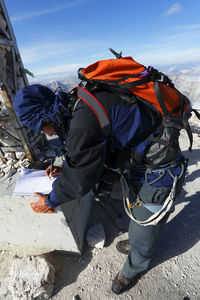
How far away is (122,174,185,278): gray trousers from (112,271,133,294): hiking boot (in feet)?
0.42

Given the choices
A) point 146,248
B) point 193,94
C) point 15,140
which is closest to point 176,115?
point 146,248

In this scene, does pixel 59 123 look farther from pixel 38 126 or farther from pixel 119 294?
pixel 119 294

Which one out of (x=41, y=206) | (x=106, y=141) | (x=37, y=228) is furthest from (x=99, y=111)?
(x=37, y=228)

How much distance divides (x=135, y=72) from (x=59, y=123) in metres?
0.98

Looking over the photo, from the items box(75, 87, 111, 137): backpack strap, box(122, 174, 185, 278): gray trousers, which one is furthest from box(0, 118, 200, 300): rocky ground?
box(75, 87, 111, 137): backpack strap

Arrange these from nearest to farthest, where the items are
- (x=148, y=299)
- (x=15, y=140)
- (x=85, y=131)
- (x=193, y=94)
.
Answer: (x=85, y=131)
(x=148, y=299)
(x=15, y=140)
(x=193, y=94)

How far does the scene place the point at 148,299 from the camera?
2.80m

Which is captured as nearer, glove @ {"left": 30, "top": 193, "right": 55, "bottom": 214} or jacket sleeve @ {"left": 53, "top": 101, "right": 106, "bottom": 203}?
jacket sleeve @ {"left": 53, "top": 101, "right": 106, "bottom": 203}

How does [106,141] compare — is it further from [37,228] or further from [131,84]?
[37,228]

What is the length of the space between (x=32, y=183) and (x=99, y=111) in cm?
177

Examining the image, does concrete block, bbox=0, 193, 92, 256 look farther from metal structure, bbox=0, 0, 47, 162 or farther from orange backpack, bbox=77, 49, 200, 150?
orange backpack, bbox=77, 49, 200, 150

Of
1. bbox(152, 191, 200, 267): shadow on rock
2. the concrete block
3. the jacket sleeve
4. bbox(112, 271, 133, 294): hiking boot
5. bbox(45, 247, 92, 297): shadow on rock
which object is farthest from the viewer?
bbox(152, 191, 200, 267): shadow on rock

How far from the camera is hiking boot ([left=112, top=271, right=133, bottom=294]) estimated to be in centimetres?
287

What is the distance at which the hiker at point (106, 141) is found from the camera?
1.58m
